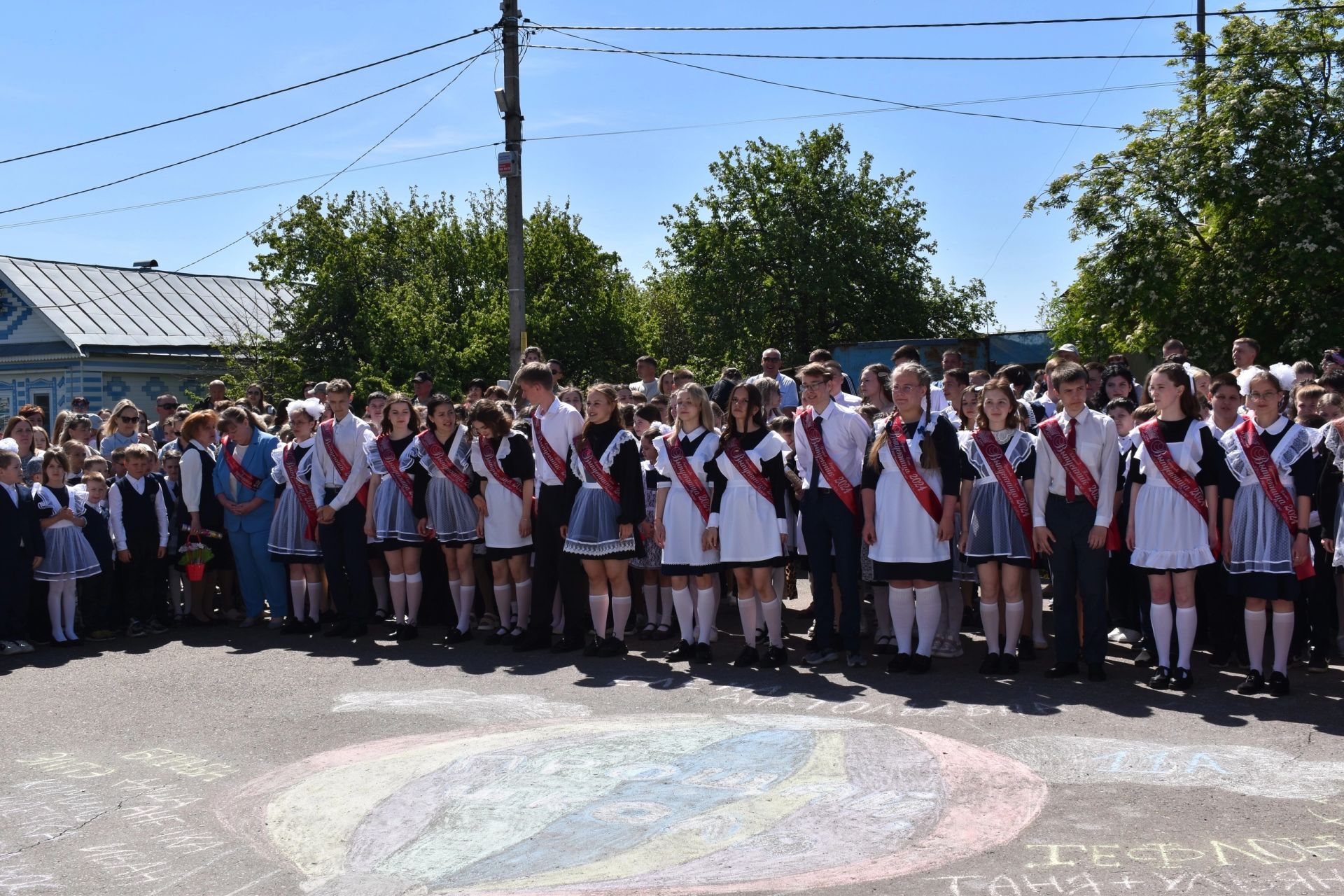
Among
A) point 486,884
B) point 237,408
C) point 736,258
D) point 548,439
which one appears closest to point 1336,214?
point 548,439

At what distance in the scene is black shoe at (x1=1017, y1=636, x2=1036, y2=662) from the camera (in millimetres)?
8469

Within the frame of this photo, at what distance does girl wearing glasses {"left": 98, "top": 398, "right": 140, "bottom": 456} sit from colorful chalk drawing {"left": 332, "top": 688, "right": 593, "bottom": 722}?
541 cm

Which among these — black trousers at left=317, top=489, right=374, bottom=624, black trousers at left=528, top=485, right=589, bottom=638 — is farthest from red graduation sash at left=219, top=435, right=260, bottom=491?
black trousers at left=528, top=485, right=589, bottom=638

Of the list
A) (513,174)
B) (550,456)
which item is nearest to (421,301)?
(513,174)

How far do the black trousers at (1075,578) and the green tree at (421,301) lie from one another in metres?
26.7

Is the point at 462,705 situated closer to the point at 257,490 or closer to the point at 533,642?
the point at 533,642

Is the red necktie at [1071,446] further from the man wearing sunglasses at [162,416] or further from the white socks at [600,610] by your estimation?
the man wearing sunglasses at [162,416]

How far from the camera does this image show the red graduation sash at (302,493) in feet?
35.1

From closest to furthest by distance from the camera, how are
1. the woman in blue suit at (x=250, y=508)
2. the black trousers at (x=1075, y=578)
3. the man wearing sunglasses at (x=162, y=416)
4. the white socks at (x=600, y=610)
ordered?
the black trousers at (x=1075, y=578), the white socks at (x=600, y=610), the woman in blue suit at (x=250, y=508), the man wearing sunglasses at (x=162, y=416)

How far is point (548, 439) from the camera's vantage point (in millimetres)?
9328

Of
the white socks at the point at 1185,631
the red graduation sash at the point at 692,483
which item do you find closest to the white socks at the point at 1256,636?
the white socks at the point at 1185,631

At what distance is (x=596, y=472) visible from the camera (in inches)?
355

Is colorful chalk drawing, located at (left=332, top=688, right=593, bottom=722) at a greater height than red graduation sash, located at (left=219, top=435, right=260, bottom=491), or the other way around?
red graduation sash, located at (left=219, top=435, right=260, bottom=491)

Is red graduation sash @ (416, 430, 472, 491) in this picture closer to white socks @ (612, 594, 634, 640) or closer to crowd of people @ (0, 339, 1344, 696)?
crowd of people @ (0, 339, 1344, 696)
